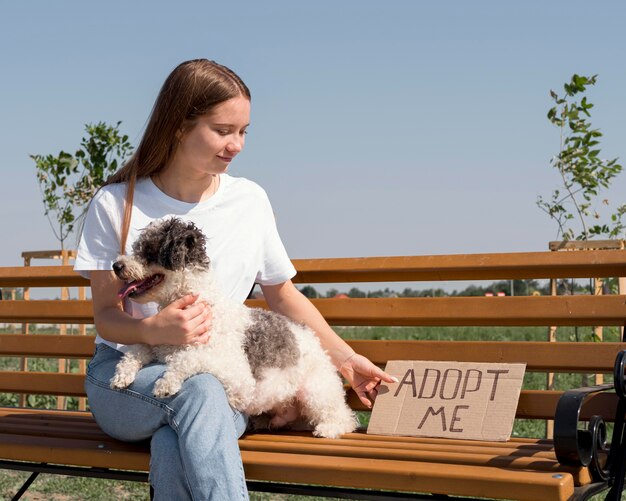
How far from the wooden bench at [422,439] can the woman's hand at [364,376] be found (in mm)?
102

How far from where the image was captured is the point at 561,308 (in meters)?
3.90

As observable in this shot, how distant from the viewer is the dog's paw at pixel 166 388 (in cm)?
321

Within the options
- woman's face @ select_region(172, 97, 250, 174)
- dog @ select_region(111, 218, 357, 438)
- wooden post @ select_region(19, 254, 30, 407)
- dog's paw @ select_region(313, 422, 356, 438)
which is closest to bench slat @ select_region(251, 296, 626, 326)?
dog @ select_region(111, 218, 357, 438)

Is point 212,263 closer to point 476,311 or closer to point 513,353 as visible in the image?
point 476,311

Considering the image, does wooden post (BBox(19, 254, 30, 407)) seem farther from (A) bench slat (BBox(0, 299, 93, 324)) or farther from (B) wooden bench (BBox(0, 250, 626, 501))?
(B) wooden bench (BBox(0, 250, 626, 501))

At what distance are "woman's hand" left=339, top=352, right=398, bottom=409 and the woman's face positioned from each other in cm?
106

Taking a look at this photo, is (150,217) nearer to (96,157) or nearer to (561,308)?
(561,308)

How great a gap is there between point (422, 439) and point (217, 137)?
1521 mm

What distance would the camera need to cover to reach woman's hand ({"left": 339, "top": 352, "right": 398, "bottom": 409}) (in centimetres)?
396

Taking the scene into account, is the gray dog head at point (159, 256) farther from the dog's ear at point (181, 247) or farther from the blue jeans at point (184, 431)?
the blue jeans at point (184, 431)

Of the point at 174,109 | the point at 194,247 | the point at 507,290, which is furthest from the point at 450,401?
the point at 507,290

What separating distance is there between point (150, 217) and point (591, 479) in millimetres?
2030

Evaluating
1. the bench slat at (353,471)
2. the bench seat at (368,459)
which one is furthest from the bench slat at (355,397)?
the bench slat at (353,471)

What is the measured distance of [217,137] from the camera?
363 centimetres
